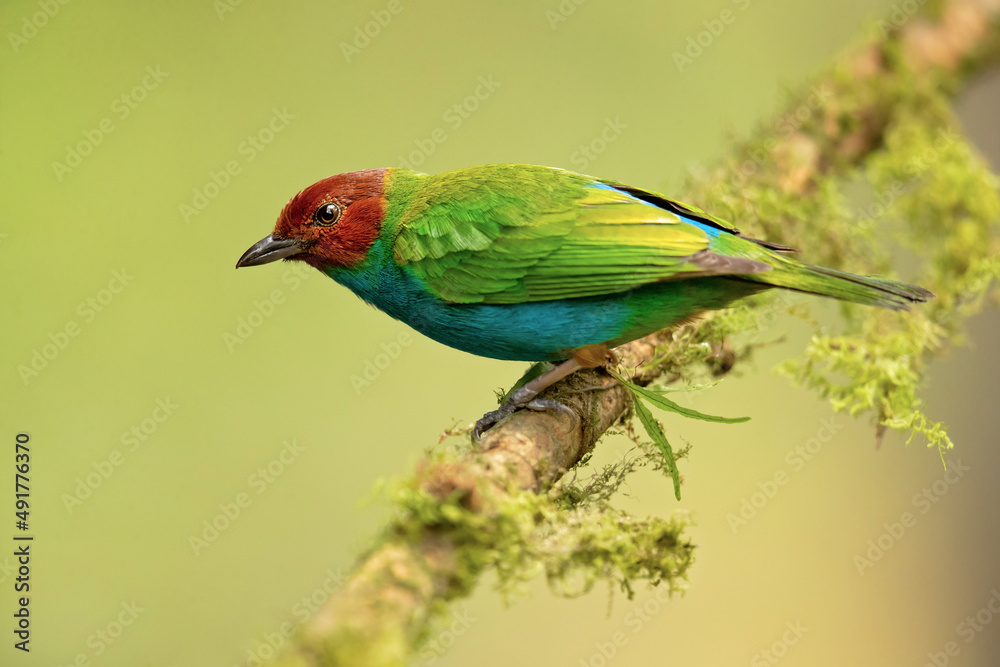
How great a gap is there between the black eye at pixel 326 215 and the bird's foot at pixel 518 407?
1.10 m

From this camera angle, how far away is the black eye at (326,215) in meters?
3.29

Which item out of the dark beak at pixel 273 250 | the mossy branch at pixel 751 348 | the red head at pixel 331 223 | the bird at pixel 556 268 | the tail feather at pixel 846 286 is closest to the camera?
the mossy branch at pixel 751 348

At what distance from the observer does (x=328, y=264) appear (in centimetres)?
335

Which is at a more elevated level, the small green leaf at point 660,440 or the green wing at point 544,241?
the green wing at point 544,241

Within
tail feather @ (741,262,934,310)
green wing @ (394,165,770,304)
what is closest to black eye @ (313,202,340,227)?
green wing @ (394,165,770,304)

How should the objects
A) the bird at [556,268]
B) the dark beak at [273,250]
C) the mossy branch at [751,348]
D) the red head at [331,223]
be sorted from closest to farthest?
the mossy branch at [751,348] < the bird at [556,268] < the red head at [331,223] < the dark beak at [273,250]

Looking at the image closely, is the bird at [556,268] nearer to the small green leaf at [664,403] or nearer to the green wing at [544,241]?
the green wing at [544,241]

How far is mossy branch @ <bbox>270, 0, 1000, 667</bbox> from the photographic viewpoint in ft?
5.87

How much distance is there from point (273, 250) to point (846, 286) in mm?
2280

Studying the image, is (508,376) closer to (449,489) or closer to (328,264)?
(328,264)

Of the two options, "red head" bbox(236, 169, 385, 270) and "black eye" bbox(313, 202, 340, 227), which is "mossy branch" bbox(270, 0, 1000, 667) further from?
"black eye" bbox(313, 202, 340, 227)

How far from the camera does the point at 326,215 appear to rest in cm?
330

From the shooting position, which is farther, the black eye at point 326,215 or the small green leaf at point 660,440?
the black eye at point 326,215

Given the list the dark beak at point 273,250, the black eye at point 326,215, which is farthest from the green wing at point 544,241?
the dark beak at point 273,250
